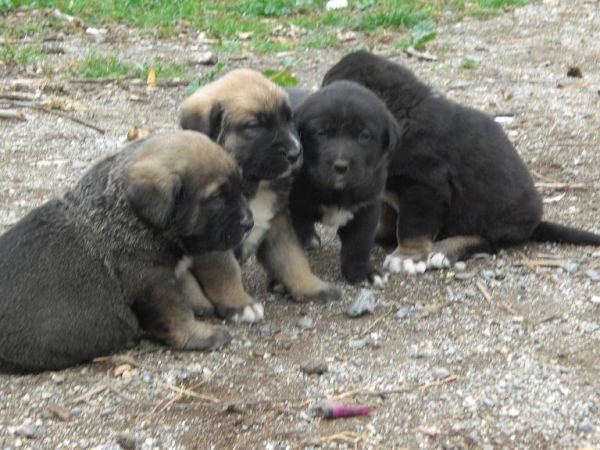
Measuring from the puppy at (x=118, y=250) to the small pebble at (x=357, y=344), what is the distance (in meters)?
0.72

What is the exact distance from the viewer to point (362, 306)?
5758 millimetres

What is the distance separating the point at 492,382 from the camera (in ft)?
16.1

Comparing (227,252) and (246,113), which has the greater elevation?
(246,113)

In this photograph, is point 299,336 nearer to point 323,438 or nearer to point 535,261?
point 323,438

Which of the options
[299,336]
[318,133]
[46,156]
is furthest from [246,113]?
[46,156]

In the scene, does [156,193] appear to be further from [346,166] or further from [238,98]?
[346,166]

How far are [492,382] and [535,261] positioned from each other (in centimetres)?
169

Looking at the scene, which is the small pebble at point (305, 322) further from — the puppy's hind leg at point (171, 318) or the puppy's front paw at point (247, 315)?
the puppy's hind leg at point (171, 318)

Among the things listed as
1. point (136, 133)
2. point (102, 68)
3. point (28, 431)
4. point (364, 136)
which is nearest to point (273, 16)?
point (102, 68)

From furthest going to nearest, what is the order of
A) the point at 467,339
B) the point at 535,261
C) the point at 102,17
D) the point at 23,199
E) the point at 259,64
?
the point at 102,17, the point at 259,64, the point at 23,199, the point at 535,261, the point at 467,339

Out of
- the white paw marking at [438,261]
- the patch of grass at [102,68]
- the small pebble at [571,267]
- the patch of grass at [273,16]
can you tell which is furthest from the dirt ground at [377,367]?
the patch of grass at [273,16]

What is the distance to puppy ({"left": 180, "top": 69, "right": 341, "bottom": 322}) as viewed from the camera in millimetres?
5547

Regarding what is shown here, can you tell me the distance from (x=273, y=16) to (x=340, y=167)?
8056 mm

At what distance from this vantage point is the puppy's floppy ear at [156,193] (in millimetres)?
5020
